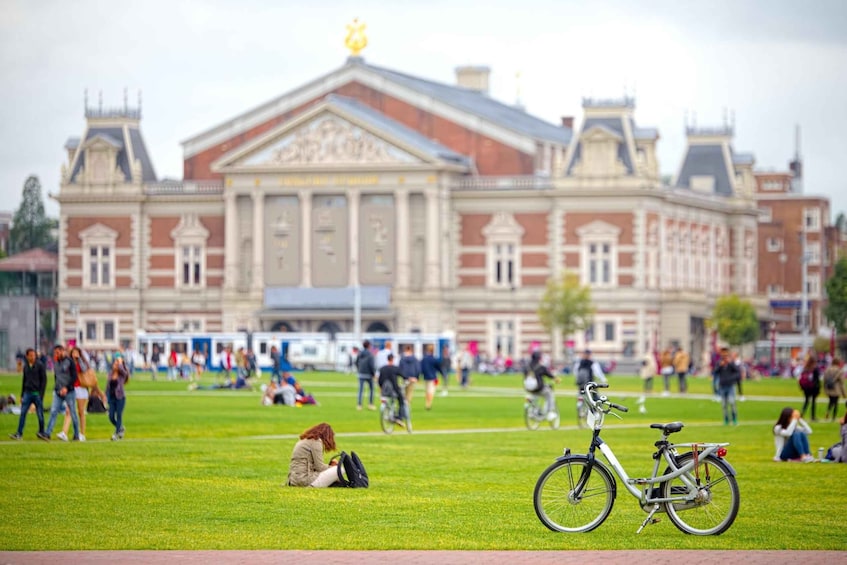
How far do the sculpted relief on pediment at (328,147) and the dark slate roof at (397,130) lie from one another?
2.29 feet

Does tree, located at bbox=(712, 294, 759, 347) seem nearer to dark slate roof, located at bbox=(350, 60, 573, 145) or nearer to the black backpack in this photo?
dark slate roof, located at bbox=(350, 60, 573, 145)

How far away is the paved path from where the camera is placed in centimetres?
2175

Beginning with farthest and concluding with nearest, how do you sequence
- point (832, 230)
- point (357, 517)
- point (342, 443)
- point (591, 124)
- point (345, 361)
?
point (832, 230) → point (591, 124) → point (345, 361) → point (342, 443) → point (357, 517)

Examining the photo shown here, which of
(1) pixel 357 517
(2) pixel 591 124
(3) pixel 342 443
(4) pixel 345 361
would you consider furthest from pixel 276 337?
(1) pixel 357 517

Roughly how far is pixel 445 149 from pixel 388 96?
17.1 feet

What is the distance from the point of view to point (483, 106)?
123562mm

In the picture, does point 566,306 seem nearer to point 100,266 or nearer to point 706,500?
point 100,266

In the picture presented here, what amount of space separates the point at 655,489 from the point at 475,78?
110m

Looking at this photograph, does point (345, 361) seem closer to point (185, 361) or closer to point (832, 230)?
point (185, 361)

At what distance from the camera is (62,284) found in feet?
386

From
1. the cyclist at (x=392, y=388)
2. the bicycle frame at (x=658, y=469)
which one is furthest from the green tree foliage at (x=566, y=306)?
the bicycle frame at (x=658, y=469)

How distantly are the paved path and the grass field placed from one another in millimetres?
610

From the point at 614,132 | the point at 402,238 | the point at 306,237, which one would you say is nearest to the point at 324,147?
the point at 306,237

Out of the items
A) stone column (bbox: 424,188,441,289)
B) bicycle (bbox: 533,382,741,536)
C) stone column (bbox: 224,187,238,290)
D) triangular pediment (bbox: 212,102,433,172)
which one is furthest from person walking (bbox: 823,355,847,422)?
stone column (bbox: 224,187,238,290)
